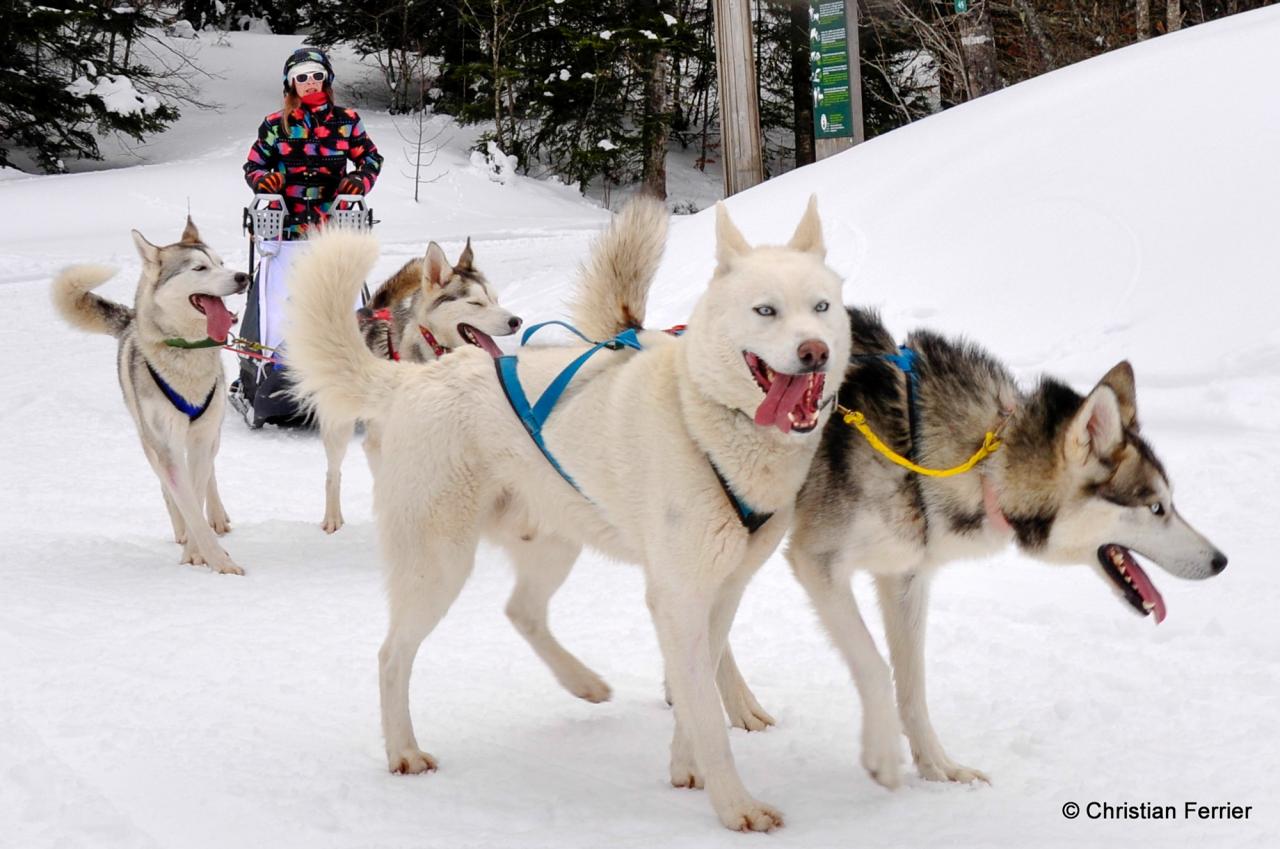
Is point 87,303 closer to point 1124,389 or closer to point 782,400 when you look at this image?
point 782,400

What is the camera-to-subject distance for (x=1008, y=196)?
261 inches

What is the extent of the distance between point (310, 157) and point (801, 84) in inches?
516

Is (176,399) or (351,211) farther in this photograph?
(351,211)

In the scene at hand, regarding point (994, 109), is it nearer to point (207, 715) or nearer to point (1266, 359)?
point (1266, 359)

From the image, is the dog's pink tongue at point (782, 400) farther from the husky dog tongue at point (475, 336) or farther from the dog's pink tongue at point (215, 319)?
the dog's pink tongue at point (215, 319)

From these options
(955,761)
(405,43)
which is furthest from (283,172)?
(405,43)

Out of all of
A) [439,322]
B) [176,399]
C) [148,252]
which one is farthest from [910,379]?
[148,252]

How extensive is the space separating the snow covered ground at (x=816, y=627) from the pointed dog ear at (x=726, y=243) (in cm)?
126

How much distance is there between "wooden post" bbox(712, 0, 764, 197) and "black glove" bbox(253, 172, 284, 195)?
510 centimetres

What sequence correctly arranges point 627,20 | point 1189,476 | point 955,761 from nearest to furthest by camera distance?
point 955,761 → point 1189,476 → point 627,20

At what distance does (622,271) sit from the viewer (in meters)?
3.55

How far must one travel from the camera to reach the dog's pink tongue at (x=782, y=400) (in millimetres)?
2576

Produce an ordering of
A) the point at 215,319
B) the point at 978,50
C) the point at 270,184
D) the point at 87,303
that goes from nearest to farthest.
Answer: the point at 215,319, the point at 87,303, the point at 270,184, the point at 978,50

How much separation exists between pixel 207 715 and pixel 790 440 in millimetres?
1773
